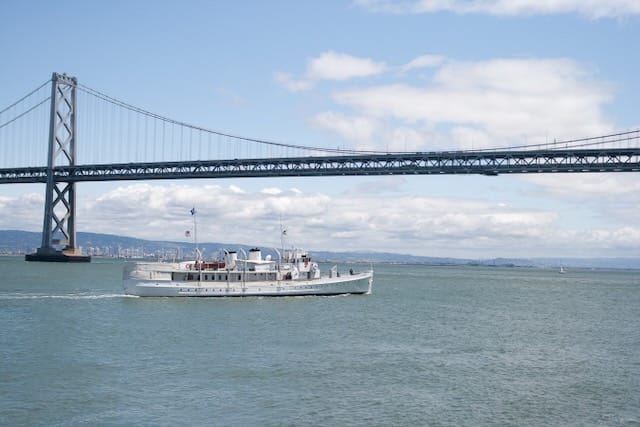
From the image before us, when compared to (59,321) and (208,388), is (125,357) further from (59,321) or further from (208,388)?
(59,321)

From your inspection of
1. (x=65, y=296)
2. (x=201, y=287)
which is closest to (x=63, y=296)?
(x=65, y=296)

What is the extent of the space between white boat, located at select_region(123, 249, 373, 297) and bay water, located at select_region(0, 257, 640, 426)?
454 cm

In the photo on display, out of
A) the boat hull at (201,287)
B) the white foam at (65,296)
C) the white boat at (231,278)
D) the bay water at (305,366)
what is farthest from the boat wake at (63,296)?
the bay water at (305,366)

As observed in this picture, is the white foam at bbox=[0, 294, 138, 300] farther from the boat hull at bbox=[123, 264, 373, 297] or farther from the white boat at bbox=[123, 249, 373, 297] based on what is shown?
the white boat at bbox=[123, 249, 373, 297]

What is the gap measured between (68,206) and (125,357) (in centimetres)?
9007

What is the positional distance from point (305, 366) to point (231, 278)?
2736 centimetres

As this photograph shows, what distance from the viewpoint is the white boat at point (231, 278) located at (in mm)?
51281

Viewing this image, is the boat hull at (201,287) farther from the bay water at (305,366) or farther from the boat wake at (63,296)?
the bay water at (305,366)

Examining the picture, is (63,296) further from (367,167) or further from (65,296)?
(367,167)

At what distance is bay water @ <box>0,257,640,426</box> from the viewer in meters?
20.0

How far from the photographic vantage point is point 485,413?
20.4m

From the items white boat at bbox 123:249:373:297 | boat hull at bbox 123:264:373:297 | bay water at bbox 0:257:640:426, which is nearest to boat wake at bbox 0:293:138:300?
boat hull at bbox 123:264:373:297

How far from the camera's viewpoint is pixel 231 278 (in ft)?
174

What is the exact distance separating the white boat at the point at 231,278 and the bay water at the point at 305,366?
4.54 metres
